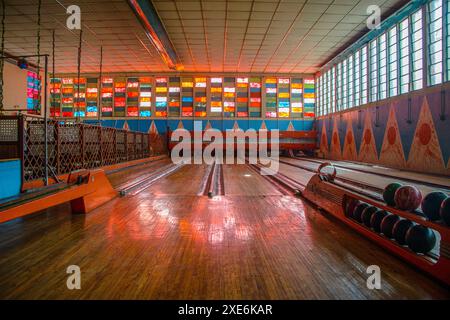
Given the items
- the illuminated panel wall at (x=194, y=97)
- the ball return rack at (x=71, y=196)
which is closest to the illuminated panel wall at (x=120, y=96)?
the illuminated panel wall at (x=194, y=97)

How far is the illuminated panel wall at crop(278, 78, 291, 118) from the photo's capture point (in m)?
20.2

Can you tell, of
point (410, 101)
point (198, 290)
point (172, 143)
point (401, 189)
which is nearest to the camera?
point (198, 290)

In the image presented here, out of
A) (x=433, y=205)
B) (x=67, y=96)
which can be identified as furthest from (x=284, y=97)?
(x=433, y=205)

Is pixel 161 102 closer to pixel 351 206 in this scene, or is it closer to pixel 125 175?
pixel 125 175

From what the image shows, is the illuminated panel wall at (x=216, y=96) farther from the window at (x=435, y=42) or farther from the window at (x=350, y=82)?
the window at (x=435, y=42)

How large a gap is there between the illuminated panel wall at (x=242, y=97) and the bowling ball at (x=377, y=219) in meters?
17.5

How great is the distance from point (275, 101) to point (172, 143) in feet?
26.8

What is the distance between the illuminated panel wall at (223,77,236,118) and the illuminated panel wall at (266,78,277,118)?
8.04 feet

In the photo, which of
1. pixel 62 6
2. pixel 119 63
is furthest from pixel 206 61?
pixel 62 6

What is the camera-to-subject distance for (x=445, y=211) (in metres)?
2.12

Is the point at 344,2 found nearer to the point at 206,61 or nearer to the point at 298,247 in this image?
the point at 206,61

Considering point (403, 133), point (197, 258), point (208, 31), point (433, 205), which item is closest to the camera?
point (433, 205)

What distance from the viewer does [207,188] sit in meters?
6.53

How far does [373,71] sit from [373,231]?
12213 mm
